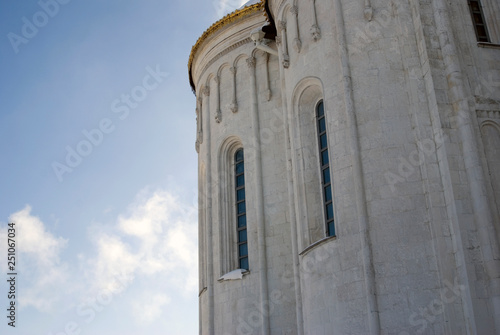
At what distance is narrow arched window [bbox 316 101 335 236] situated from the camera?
17.9 meters

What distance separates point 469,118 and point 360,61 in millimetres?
3199

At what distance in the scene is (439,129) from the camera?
628 inches

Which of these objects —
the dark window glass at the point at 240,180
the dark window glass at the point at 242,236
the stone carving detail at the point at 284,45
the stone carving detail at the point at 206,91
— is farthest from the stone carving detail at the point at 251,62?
the dark window glass at the point at 242,236

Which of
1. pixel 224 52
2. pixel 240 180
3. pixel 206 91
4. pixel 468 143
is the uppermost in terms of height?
pixel 224 52

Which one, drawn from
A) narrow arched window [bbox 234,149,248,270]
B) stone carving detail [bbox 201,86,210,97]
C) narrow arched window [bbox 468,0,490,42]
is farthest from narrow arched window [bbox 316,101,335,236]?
stone carving detail [bbox 201,86,210,97]

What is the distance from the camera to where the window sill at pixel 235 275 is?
2156cm

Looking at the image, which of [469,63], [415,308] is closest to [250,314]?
[415,308]

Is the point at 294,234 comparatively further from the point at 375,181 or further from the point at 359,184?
the point at 375,181

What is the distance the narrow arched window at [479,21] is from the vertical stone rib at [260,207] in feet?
25.9

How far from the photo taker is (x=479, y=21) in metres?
18.0

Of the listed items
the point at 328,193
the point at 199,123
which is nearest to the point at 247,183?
the point at 199,123

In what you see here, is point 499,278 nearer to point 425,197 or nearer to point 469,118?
point 425,197

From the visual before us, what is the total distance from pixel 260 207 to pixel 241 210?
174 cm

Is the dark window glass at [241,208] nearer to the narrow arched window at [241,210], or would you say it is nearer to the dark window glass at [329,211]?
the narrow arched window at [241,210]
